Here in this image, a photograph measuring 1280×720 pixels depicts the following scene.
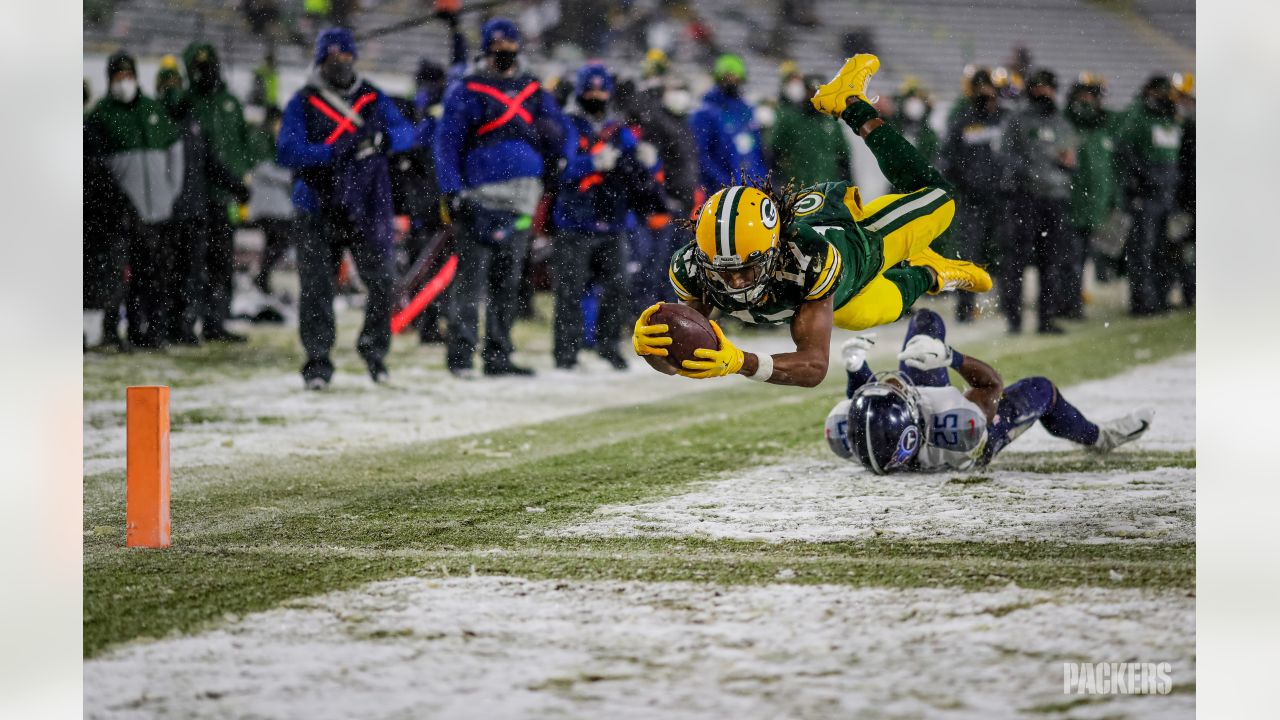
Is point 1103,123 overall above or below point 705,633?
above

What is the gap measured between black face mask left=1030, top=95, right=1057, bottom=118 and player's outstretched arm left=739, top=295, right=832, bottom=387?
22.2 feet

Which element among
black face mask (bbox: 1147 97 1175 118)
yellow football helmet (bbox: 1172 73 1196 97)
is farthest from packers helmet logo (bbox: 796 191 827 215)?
yellow football helmet (bbox: 1172 73 1196 97)

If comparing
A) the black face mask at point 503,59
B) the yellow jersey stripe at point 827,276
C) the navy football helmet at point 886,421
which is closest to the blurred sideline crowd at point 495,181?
the black face mask at point 503,59

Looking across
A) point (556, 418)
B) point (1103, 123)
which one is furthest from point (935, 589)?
point (1103, 123)

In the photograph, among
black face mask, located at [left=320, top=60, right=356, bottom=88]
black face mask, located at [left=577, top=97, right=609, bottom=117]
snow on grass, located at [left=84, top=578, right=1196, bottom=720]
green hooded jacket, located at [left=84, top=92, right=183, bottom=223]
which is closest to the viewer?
snow on grass, located at [left=84, top=578, right=1196, bottom=720]

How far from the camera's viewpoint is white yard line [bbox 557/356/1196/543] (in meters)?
4.38

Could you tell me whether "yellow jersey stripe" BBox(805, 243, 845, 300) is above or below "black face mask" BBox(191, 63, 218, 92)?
below

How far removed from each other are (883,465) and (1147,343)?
6.13 meters

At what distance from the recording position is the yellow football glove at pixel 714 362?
394 cm

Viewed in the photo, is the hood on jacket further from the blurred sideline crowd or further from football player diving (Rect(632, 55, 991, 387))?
football player diving (Rect(632, 55, 991, 387))

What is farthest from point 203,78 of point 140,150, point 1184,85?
point 1184,85

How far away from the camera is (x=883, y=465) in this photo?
203 inches

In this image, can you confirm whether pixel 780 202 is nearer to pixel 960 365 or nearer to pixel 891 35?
pixel 960 365

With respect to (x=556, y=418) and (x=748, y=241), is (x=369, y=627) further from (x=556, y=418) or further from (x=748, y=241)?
(x=556, y=418)
